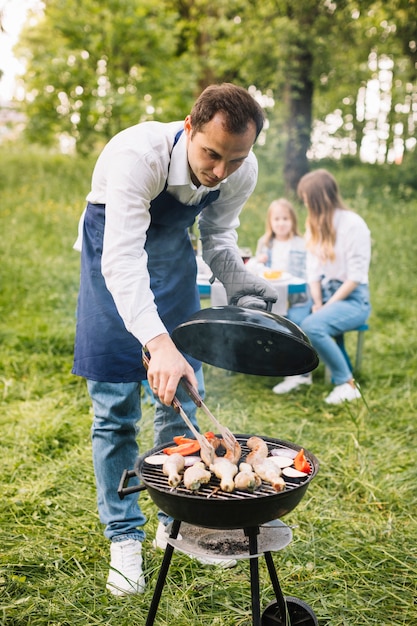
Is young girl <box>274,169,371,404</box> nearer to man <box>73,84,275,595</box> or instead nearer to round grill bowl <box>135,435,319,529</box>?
man <box>73,84,275,595</box>

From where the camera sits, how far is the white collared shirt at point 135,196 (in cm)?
198

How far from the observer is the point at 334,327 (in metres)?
4.83

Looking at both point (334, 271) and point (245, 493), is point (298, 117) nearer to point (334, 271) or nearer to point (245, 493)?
point (334, 271)

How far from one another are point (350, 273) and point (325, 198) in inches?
25.9

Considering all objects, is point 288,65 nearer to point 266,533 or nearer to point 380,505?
point 380,505

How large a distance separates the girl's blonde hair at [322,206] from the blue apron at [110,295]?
8.67 feet

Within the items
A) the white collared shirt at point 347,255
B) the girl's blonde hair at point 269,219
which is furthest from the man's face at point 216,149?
the girl's blonde hair at point 269,219

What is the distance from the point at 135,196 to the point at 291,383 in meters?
3.26

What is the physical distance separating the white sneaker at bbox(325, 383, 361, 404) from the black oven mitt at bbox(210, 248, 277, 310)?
2.38 m

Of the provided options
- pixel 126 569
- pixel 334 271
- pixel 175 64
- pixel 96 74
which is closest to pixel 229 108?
pixel 126 569

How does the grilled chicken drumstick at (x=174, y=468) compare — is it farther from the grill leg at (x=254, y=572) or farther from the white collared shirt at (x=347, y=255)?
the white collared shirt at (x=347, y=255)

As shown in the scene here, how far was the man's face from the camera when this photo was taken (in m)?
1.92

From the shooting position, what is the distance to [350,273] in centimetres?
485

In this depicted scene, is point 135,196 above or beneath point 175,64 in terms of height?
beneath
